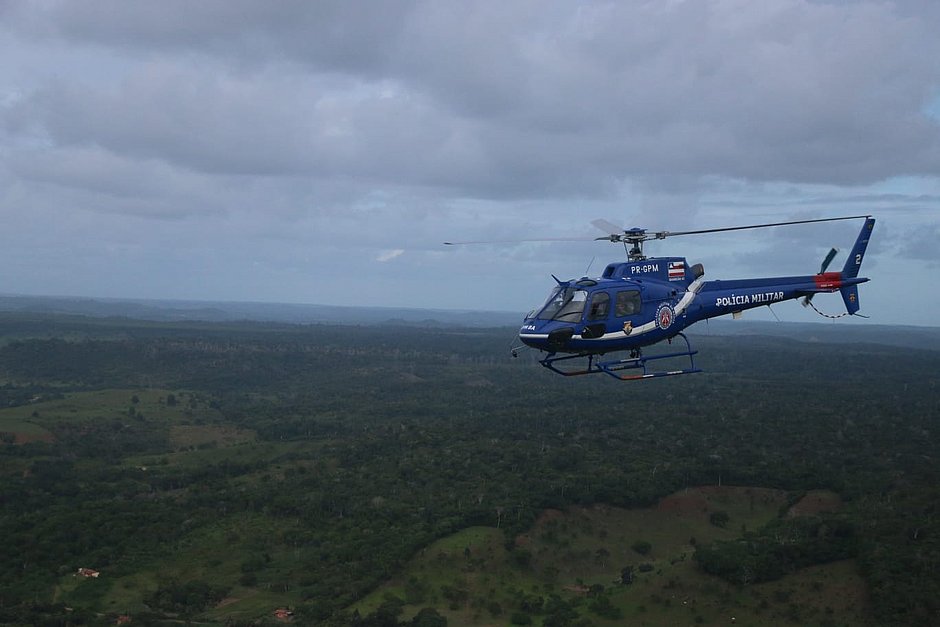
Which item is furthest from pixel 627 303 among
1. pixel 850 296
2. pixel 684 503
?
pixel 684 503

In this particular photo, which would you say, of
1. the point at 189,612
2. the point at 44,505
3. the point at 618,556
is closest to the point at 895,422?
the point at 618,556

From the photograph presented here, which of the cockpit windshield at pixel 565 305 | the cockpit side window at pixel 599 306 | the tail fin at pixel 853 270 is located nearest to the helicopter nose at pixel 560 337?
the cockpit windshield at pixel 565 305

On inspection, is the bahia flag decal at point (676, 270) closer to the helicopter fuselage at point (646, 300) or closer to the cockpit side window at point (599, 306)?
the helicopter fuselage at point (646, 300)

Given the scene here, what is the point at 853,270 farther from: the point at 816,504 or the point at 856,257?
the point at 816,504

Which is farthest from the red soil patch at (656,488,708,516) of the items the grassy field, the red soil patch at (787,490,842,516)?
the red soil patch at (787,490,842,516)

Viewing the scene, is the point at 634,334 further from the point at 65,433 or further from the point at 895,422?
the point at 65,433

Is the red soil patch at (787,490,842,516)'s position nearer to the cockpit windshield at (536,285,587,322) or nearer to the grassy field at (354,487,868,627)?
the grassy field at (354,487,868,627)
